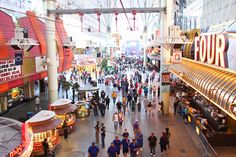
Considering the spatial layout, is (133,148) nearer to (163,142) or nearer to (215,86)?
(163,142)

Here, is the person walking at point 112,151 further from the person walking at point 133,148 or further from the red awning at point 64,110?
the red awning at point 64,110

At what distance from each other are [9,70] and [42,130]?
511 cm

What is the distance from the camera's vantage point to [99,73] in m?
38.9

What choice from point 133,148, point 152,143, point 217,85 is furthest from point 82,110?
point 217,85

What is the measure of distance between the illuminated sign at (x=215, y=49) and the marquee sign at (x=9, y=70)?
1086cm

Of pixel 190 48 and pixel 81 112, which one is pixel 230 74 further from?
pixel 81 112

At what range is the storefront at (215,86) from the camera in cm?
899

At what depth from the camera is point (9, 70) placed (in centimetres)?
1573

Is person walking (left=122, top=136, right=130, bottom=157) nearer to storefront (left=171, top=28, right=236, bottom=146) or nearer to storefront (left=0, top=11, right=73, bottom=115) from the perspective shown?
storefront (left=171, top=28, right=236, bottom=146)

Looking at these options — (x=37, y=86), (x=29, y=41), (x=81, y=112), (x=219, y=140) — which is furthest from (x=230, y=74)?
(x=37, y=86)

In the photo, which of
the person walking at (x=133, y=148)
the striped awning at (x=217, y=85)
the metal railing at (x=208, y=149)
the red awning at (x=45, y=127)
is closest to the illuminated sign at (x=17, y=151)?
the red awning at (x=45, y=127)

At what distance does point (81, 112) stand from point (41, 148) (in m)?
6.62

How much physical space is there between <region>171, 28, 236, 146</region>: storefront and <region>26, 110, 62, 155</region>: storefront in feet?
24.9

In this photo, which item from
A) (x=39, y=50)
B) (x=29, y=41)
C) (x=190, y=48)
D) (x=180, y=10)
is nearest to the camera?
(x=29, y=41)
